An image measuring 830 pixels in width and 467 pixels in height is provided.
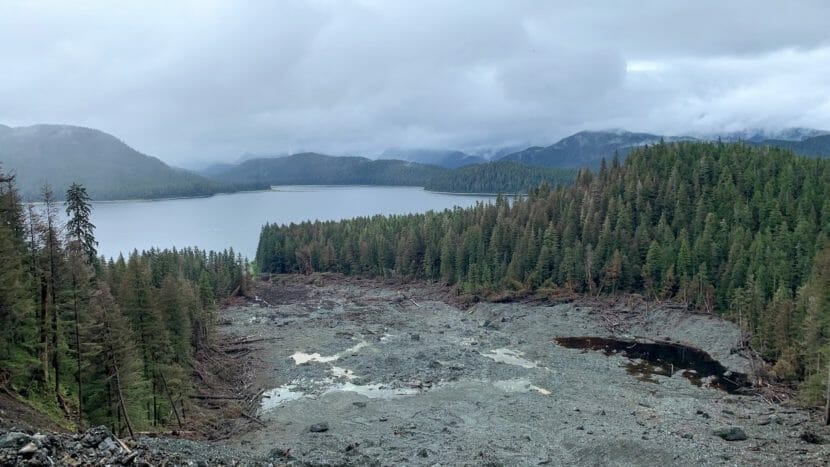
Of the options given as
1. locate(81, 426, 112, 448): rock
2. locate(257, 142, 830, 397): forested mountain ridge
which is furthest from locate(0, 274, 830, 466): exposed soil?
locate(257, 142, 830, 397): forested mountain ridge

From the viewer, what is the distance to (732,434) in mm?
31188

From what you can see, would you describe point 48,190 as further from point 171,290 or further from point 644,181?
point 644,181

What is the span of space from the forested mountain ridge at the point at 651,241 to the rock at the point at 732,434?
15.1 meters

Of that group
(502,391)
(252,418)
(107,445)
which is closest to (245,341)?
(252,418)

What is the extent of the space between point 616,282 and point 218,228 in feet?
446

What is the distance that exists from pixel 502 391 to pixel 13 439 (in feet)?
112

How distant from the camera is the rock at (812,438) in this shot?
1136 inches

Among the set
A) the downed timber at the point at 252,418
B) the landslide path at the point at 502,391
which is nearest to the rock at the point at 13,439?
the landslide path at the point at 502,391

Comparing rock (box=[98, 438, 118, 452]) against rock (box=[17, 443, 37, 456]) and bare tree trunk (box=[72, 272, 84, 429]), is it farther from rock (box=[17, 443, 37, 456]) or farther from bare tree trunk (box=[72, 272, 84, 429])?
bare tree trunk (box=[72, 272, 84, 429])

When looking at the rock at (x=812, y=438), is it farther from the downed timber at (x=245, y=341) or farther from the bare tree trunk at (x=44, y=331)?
the downed timber at (x=245, y=341)

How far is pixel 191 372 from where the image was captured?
44.0 metres

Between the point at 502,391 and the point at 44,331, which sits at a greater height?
the point at 44,331

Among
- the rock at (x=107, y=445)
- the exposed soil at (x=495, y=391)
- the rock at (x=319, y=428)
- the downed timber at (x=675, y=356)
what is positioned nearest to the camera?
the rock at (x=107, y=445)

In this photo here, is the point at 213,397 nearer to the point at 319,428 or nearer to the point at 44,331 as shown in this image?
the point at 319,428
